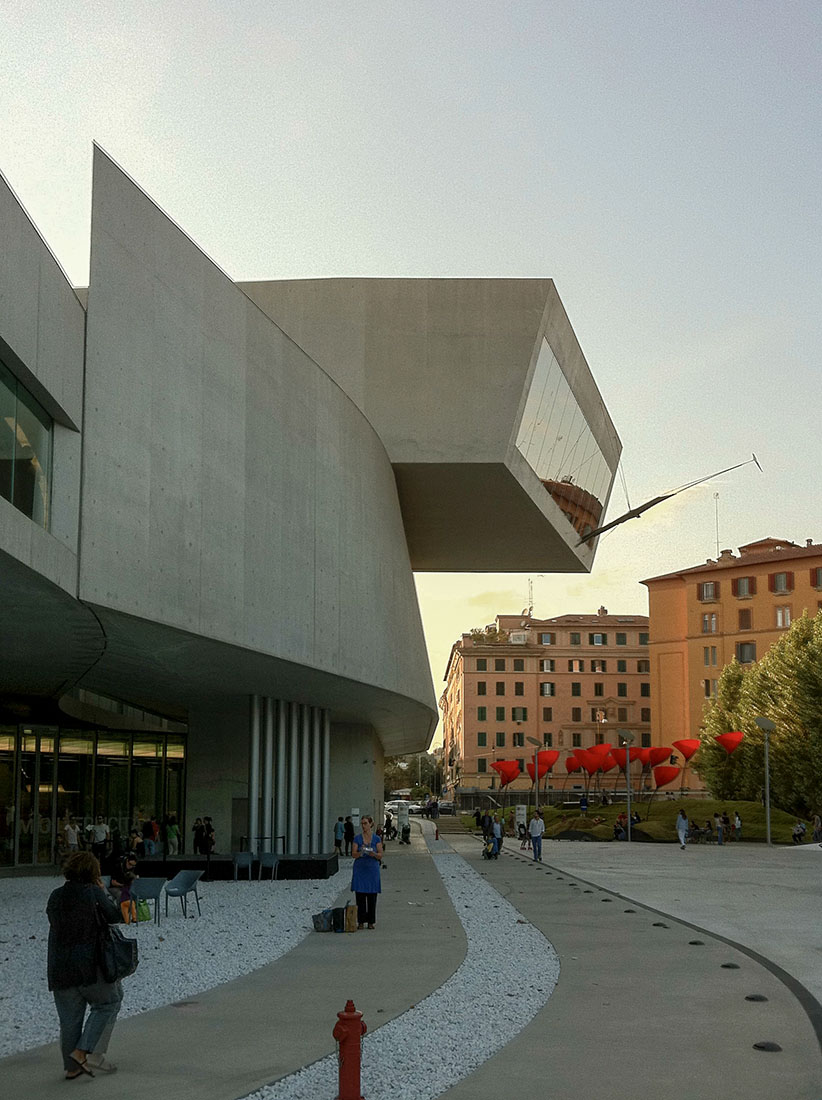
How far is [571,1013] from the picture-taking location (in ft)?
31.5

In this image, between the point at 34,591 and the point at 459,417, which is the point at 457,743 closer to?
the point at 459,417

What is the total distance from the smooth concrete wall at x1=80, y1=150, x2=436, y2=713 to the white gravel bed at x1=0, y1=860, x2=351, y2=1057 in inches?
195

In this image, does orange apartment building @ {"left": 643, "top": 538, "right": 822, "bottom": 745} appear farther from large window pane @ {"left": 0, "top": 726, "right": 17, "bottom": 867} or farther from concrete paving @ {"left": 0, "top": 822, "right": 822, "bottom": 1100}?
concrete paving @ {"left": 0, "top": 822, "right": 822, "bottom": 1100}

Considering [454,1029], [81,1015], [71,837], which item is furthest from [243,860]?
[81,1015]

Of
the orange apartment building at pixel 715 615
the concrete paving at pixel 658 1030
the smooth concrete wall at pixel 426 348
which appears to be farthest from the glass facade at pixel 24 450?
the orange apartment building at pixel 715 615

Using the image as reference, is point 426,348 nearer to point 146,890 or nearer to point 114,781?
point 114,781

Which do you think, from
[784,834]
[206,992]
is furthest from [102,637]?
[784,834]

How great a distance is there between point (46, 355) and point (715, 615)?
8562 centimetres

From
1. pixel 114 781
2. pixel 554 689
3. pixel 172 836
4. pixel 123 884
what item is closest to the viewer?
pixel 123 884

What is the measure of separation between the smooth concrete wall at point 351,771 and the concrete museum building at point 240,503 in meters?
0.09

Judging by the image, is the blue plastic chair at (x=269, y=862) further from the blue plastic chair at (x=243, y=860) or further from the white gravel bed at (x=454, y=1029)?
the white gravel bed at (x=454, y=1029)

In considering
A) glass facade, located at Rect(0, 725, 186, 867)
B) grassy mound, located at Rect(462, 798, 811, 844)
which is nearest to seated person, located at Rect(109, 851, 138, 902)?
glass facade, located at Rect(0, 725, 186, 867)

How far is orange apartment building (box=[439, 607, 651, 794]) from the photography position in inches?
4702

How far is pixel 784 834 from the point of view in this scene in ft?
168
